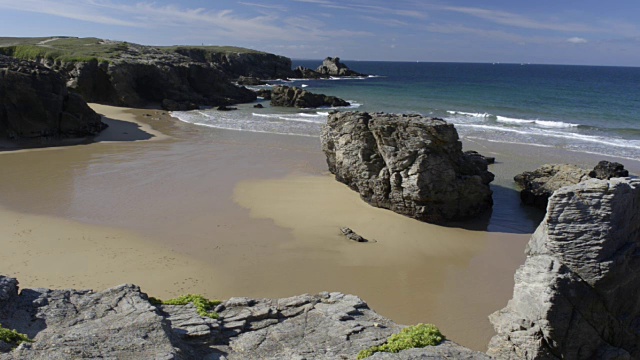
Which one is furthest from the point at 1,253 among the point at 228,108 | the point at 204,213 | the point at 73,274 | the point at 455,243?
the point at 228,108

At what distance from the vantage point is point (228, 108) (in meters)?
53.9

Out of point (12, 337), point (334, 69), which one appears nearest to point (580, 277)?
point (12, 337)

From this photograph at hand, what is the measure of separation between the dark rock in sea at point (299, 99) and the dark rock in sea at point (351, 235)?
4186 centimetres

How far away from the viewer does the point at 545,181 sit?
71.2 ft

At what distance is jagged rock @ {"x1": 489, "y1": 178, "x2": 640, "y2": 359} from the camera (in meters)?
9.05

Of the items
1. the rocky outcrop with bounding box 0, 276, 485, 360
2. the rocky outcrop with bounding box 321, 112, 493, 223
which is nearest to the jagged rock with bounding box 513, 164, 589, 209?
the rocky outcrop with bounding box 321, 112, 493, 223

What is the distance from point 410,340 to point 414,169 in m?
11.7

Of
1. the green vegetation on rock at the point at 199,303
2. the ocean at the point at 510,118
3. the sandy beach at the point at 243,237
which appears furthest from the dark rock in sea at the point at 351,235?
the ocean at the point at 510,118

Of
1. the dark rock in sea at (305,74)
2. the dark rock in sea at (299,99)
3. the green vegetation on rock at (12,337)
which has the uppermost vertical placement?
the dark rock in sea at (305,74)

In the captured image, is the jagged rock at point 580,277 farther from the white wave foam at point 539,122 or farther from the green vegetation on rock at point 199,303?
the white wave foam at point 539,122

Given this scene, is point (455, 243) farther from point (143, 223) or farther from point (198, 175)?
point (198, 175)

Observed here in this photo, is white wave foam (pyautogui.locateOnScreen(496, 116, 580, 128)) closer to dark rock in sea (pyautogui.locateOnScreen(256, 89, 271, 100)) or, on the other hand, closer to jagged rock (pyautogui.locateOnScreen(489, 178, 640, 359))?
dark rock in sea (pyautogui.locateOnScreen(256, 89, 271, 100))

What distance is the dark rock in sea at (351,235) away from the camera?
1669 centimetres

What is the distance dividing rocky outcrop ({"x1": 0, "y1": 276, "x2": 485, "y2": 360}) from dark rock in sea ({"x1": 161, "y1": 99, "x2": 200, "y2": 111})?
45.3 meters
